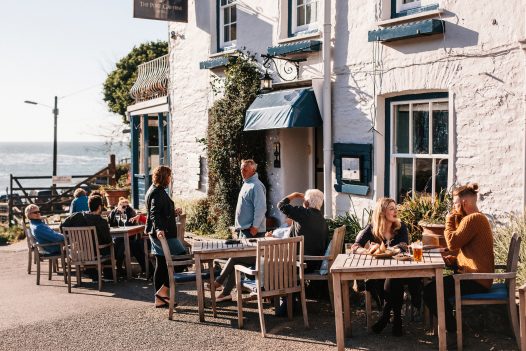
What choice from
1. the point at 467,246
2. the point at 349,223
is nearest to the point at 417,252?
the point at 467,246

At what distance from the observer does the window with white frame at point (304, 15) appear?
12.3 m

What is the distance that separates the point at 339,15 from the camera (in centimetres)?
1141

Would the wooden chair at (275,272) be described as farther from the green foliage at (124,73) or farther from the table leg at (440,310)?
the green foliage at (124,73)

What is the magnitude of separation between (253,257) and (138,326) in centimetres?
166

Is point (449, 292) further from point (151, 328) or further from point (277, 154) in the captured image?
point (277, 154)

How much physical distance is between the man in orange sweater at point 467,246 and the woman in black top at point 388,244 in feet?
1.17

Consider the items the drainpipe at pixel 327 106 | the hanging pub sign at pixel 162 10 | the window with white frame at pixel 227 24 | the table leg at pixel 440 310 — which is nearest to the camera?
the table leg at pixel 440 310

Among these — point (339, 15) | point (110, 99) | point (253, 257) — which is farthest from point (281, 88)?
point (110, 99)

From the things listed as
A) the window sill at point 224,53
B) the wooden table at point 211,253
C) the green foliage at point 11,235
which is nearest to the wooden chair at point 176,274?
the wooden table at point 211,253

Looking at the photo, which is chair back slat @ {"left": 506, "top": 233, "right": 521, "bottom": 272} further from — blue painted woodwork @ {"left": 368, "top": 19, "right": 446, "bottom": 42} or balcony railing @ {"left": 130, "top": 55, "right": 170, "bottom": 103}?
balcony railing @ {"left": 130, "top": 55, "right": 170, "bottom": 103}

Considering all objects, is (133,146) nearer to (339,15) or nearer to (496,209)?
(339,15)

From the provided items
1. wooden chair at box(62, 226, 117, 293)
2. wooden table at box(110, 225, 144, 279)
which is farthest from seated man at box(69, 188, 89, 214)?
→ wooden chair at box(62, 226, 117, 293)

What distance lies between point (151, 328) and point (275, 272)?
1.55m

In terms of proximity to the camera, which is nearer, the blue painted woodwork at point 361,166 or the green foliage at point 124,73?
the blue painted woodwork at point 361,166
